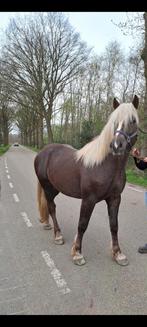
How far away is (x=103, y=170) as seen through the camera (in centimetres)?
325

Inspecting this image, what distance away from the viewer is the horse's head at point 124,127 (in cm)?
290

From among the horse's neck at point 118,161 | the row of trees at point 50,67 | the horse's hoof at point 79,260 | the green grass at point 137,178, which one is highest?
the row of trees at point 50,67

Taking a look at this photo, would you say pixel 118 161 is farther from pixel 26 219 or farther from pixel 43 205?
pixel 26 219

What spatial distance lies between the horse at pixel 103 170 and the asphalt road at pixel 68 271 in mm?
238

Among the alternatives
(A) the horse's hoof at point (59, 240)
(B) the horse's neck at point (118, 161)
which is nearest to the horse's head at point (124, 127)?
(B) the horse's neck at point (118, 161)

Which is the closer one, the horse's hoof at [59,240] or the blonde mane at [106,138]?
the blonde mane at [106,138]

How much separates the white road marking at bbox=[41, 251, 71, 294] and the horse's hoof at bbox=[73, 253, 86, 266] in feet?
0.97

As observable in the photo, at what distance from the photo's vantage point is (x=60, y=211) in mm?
5973

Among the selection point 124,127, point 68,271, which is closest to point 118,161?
point 124,127

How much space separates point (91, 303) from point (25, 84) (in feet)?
74.9

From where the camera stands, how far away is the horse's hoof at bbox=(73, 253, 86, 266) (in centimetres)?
340

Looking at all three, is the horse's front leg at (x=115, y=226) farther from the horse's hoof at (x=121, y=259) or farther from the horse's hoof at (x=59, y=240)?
the horse's hoof at (x=59, y=240)

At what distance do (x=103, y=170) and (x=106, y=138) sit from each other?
411mm

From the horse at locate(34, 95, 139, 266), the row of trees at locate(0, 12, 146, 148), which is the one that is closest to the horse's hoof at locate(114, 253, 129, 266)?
the horse at locate(34, 95, 139, 266)
